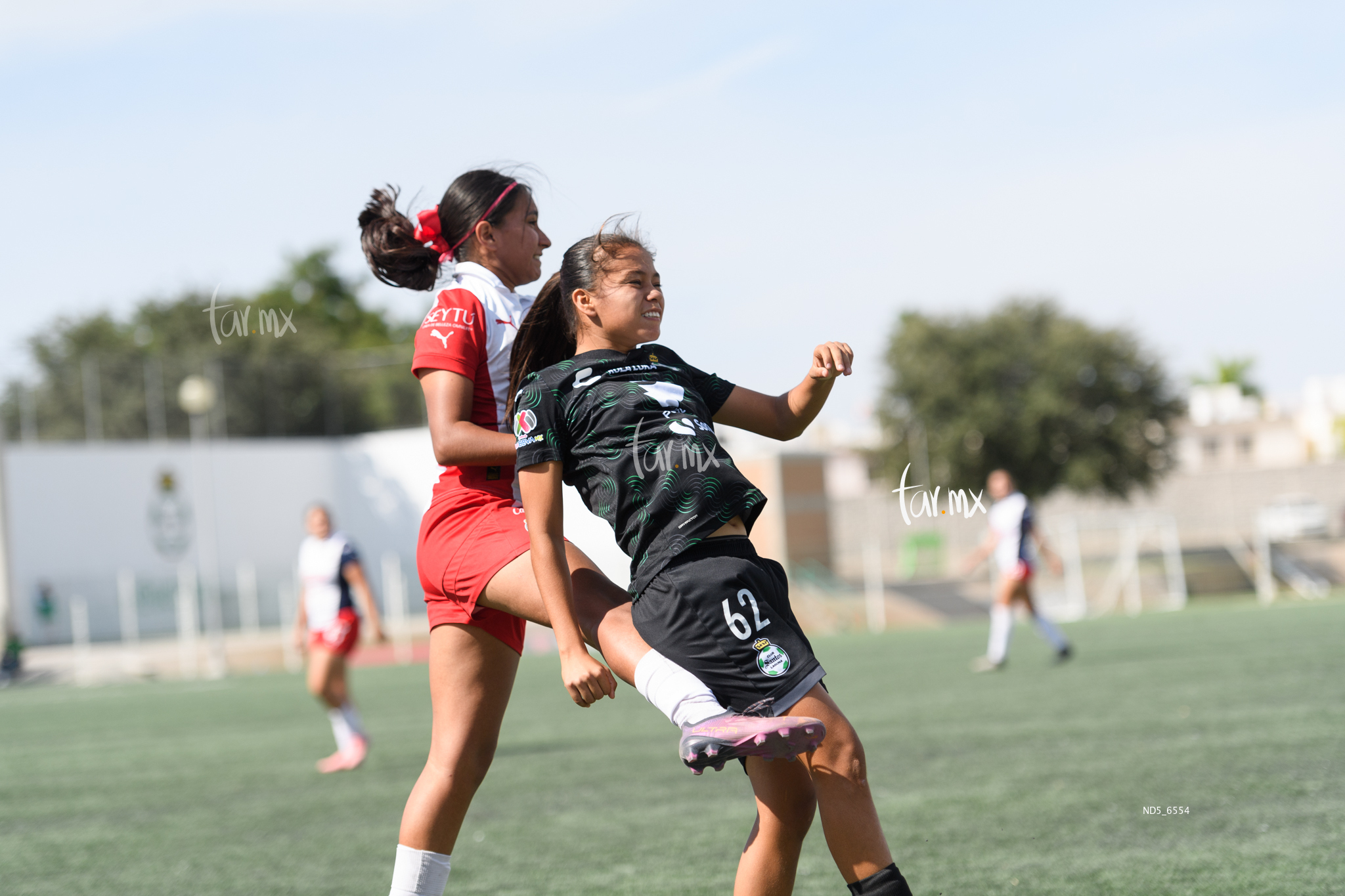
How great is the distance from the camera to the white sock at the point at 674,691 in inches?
102

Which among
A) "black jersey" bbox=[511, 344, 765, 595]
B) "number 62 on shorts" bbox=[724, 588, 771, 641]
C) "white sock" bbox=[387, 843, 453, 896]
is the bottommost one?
"white sock" bbox=[387, 843, 453, 896]

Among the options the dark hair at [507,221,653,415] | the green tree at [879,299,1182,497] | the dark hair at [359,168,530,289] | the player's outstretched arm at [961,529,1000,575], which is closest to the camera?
the dark hair at [507,221,653,415]

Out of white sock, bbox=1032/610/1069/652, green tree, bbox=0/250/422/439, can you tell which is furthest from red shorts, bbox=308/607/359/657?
green tree, bbox=0/250/422/439

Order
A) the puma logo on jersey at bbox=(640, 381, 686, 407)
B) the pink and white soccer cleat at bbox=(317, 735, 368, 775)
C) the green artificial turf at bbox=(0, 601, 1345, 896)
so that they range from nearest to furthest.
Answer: the puma logo on jersey at bbox=(640, 381, 686, 407)
the green artificial turf at bbox=(0, 601, 1345, 896)
the pink and white soccer cleat at bbox=(317, 735, 368, 775)

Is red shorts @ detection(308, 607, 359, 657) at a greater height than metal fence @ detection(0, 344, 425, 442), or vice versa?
metal fence @ detection(0, 344, 425, 442)

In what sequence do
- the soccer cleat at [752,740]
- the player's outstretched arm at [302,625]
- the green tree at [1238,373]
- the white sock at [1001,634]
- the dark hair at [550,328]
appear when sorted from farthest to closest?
the green tree at [1238,373], the white sock at [1001,634], the player's outstretched arm at [302,625], the dark hair at [550,328], the soccer cleat at [752,740]

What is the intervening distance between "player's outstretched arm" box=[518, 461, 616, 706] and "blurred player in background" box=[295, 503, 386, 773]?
632cm

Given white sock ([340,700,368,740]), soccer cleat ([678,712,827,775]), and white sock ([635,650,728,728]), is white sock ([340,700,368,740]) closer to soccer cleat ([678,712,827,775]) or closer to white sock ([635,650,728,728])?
white sock ([635,650,728,728])

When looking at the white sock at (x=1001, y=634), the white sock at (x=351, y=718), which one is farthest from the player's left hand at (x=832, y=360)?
the white sock at (x=1001, y=634)

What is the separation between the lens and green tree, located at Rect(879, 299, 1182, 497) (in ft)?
64.3

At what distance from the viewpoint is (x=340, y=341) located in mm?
52500

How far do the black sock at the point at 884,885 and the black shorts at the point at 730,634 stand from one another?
398mm

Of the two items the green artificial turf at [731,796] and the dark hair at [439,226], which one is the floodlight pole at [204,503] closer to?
the green artificial turf at [731,796]

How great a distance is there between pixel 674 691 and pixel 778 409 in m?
0.83
